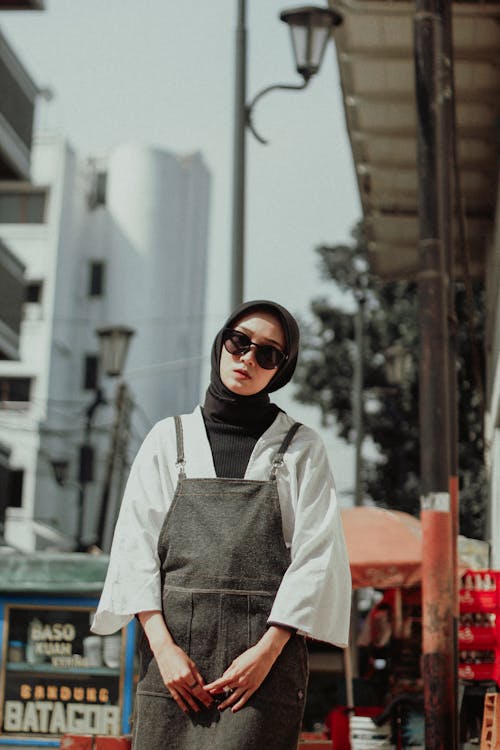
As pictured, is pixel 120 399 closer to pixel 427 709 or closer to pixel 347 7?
pixel 347 7

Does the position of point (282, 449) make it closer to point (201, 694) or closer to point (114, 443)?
point (201, 694)

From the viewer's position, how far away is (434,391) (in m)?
8.95

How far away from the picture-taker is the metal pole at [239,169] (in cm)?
1318

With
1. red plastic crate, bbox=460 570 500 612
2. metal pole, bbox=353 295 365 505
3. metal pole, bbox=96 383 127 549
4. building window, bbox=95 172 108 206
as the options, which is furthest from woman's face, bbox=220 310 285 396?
building window, bbox=95 172 108 206

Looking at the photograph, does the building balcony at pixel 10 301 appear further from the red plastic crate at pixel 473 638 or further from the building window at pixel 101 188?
the building window at pixel 101 188

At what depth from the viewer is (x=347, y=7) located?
14328 mm

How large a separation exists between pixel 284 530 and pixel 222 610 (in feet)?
0.99

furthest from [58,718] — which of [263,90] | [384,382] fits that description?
[384,382]

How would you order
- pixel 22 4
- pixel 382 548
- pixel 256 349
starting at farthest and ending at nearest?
1. pixel 382 548
2. pixel 22 4
3. pixel 256 349

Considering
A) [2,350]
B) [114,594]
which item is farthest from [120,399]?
[114,594]

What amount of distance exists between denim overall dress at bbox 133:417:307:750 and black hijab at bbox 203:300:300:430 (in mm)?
211

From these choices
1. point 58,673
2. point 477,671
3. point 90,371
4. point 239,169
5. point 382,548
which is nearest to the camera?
point 477,671

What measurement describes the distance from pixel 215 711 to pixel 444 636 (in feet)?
16.1

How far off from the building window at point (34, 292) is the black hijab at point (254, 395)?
169 ft
